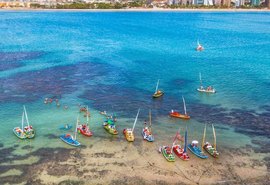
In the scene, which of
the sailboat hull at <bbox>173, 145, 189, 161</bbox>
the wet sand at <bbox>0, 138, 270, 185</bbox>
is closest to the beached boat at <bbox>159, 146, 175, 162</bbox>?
the wet sand at <bbox>0, 138, 270, 185</bbox>

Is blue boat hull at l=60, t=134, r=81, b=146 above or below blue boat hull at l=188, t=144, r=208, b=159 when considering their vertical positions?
above

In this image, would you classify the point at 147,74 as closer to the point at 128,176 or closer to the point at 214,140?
the point at 214,140

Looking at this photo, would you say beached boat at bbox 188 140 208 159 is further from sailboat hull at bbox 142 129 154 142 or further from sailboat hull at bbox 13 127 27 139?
sailboat hull at bbox 13 127 27 139

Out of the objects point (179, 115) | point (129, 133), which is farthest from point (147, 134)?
point (179, 115)

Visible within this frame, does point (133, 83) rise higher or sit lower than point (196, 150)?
higher

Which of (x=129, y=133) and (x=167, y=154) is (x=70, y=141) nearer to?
(x=129, y=133)

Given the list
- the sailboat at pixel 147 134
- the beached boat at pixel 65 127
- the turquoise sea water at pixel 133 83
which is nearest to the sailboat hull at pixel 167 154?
the sailboat at pixel 147 134

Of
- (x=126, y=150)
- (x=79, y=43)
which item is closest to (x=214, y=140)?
(x=126, y=150)
